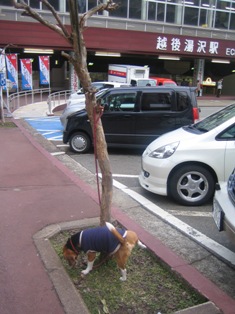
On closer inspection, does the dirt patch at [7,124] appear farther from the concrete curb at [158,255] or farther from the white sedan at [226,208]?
the white sedan at [226,208]

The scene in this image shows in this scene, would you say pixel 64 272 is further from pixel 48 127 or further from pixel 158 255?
pixel 48 127

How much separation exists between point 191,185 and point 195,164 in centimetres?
34

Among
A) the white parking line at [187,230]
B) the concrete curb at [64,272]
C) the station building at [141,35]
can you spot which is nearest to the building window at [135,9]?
the station building at [141,35]

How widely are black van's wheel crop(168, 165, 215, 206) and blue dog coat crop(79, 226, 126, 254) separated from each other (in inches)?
98.1

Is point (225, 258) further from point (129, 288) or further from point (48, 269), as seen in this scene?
point (48, 269)

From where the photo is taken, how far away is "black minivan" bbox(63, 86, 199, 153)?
9195mm

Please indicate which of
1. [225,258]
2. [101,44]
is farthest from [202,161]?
[101,44]

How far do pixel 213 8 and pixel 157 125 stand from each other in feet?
90.4

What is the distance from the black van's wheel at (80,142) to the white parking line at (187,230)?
3.48m

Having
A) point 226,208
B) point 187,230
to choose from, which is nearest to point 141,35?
point 187,230

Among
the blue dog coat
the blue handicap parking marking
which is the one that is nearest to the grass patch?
the blue dog coat

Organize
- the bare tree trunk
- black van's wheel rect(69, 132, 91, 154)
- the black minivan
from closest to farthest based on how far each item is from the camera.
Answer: the bare tree trunk < the black minivan < black van's wheel rect(69, 132, 91, 154)

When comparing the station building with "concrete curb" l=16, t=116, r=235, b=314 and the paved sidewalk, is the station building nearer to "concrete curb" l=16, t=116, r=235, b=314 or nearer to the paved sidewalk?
the paved sidewalk

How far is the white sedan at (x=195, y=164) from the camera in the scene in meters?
5.50
